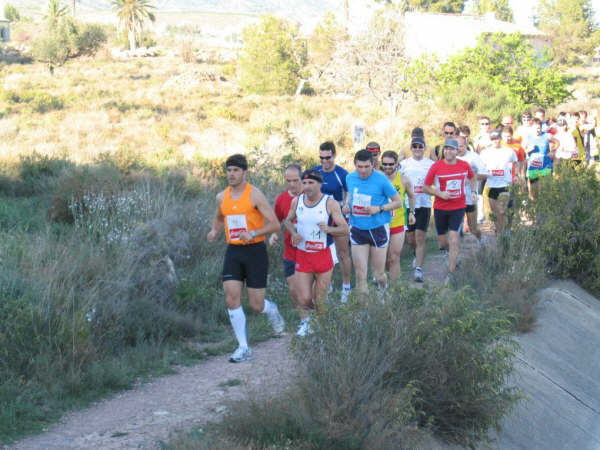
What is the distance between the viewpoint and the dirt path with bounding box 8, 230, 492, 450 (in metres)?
4.93

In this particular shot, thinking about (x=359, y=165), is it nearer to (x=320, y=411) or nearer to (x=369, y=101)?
(x=320, y=411)

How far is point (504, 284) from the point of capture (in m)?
8.39

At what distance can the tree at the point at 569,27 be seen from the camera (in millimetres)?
70250

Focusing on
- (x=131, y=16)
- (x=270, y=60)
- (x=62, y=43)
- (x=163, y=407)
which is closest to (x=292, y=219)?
(x=163, y=407)

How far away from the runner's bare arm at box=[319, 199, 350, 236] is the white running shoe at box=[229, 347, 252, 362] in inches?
54.2

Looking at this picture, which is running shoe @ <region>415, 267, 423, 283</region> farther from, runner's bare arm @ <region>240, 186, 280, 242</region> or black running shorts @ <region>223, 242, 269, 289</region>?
runner's bare arm @ <region>240, 186, 280, 242</region>

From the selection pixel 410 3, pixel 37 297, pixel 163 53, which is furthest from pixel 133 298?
pixel 163 53

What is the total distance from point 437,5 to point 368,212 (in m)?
65.1

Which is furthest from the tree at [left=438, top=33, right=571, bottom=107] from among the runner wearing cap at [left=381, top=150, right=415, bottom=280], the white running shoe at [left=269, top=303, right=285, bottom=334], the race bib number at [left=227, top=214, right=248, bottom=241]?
the race bib number at [left=227, top=214, right=248, bottom=241]

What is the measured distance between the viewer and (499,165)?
11.1 m

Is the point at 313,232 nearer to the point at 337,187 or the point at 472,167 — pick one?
the point at 337,187

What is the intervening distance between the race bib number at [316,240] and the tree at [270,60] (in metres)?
37.9

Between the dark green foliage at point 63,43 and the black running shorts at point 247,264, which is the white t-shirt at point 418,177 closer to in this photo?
the black running shorts at point 247,264

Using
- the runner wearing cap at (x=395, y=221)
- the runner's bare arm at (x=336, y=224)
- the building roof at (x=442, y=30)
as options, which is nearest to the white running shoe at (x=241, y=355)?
the runner's bare arm at (x=336, y=224)
